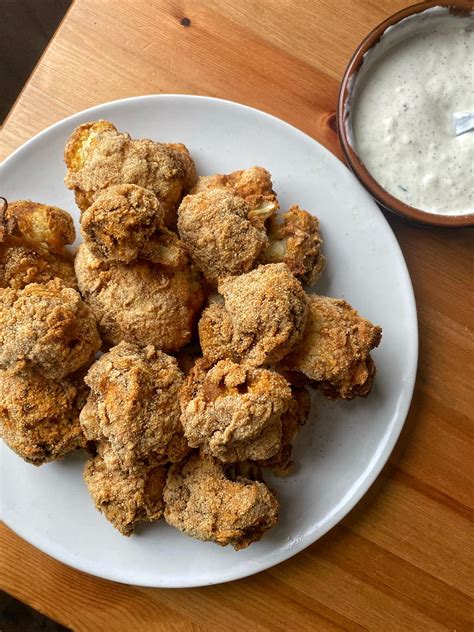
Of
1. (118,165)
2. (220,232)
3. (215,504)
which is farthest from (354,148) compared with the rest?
(215,504)

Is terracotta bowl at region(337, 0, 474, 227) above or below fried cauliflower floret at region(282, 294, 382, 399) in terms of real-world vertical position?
above

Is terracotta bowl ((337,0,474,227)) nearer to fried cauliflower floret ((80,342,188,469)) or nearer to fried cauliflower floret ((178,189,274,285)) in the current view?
fried cauliflower floret ((178,189,274,285))

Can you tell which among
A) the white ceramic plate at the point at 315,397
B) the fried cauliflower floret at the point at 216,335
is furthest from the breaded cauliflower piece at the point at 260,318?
the white ceramic plate at the point at 315,397

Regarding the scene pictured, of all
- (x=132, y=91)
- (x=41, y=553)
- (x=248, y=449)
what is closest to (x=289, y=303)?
(x=248, y=449)

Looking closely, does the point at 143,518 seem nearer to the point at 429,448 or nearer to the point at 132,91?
the point at 429,448

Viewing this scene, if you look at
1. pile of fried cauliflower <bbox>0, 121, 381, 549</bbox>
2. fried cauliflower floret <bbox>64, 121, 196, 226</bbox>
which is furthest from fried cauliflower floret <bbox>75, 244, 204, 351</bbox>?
fried cauliflower floret <bbox>64, 121, 196, 226</bbox>

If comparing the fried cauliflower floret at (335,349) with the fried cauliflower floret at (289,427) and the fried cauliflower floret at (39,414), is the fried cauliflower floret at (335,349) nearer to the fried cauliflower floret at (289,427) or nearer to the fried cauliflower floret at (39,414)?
the fried cauliflower floret at (289,427)

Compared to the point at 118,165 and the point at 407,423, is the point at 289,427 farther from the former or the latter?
the point at 118,165
